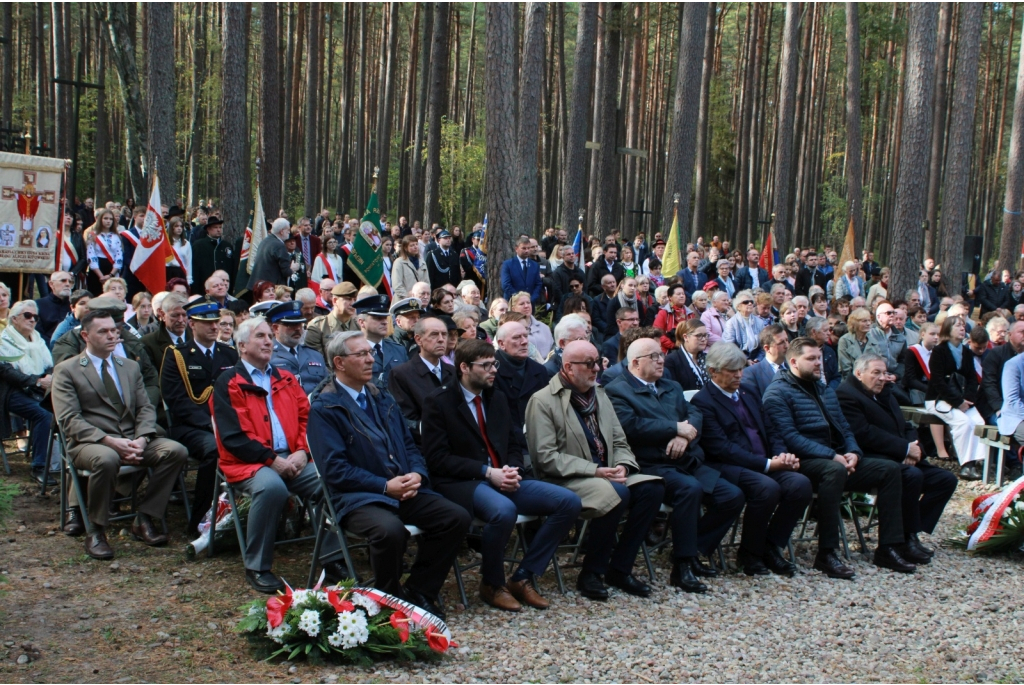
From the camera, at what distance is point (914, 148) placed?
16.1m

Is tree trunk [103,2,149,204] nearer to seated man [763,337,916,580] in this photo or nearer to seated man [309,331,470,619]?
seated man [309,331,470,619]

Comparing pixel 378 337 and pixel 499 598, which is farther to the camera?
pixel 378 337

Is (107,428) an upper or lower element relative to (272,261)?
lower

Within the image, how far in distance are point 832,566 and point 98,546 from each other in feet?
15.5

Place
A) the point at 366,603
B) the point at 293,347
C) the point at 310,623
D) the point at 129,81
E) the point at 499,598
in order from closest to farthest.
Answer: the point at 310,623
the point at 366,603
the point at 499,598
the point at 293,347
the point at 129,81

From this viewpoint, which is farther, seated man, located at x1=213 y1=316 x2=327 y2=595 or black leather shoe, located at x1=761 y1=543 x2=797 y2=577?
black leather shoe, located at x1=761 y1=543 x2=797 y2=577

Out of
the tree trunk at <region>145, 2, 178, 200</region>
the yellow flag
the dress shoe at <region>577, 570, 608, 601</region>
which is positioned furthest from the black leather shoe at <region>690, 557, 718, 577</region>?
the tree trunk at <region>145, 2, 178, 200</region>

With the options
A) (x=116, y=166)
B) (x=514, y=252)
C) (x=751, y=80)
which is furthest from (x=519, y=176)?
(x=116, y=166)

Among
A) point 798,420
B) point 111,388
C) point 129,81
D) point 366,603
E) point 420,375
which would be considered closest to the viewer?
point 366,603

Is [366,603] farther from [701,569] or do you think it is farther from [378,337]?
[378,337]

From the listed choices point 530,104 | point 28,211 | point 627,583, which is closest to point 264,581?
point 627,583

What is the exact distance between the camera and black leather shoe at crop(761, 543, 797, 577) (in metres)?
6.34

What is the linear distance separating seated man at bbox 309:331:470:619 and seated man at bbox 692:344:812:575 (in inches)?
84.6

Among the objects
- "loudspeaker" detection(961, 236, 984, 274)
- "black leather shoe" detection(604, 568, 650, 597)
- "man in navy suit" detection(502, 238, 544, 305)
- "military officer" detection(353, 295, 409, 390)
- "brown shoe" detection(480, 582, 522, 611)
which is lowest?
"black leather shoe" detection(604, 568, 650, 597)
